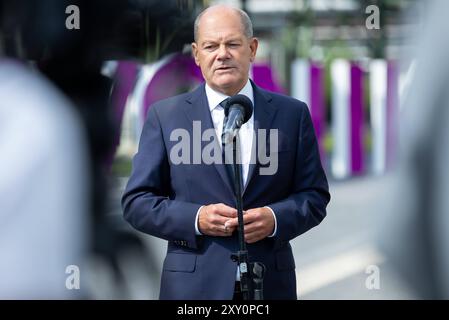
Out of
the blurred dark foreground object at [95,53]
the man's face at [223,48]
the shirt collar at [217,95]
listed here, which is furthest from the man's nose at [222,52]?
the blurred dark foreground object at [95,53]

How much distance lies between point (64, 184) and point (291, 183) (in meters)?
1.19

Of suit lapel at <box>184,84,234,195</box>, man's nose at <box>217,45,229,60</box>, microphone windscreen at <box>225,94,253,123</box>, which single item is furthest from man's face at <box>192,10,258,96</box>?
microphone windscreen at <box>225,94,253,123</box>

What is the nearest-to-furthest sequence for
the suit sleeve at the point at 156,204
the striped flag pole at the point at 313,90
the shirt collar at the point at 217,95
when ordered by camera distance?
the suit sleeve at the point at 156,204, the shirt collar at the point at 217,95, the striped flag pole at the point at 313,90

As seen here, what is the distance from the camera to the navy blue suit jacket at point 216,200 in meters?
2.42

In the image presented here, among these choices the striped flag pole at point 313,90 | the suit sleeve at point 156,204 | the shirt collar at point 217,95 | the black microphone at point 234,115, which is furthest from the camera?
the striped flag pole at point 313,90

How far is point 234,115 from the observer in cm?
215

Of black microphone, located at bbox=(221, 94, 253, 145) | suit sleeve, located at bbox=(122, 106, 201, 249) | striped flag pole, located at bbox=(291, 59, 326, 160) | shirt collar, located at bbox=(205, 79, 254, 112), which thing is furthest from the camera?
striped flag pole, located at bbox=(291, 59, 326, 160)

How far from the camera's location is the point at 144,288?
333cm

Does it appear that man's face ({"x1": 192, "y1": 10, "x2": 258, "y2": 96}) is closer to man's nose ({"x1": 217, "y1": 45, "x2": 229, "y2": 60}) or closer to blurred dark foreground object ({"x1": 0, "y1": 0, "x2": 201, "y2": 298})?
man's nose ({"x1": 217, "y1": 45, "x2": 229, "y2": 60})

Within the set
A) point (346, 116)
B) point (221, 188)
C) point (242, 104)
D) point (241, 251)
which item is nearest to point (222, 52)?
point (242, 104)

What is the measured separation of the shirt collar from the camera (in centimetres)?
254

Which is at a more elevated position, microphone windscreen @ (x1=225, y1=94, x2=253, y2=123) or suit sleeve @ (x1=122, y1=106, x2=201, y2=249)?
microphone windscreen @ (x1=225, y1=94, x2=253, y2=123)

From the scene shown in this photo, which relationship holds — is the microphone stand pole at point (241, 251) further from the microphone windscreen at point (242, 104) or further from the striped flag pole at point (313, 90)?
the striped flag pole at point (313, 90)

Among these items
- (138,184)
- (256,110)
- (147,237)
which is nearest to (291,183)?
(256,110)
